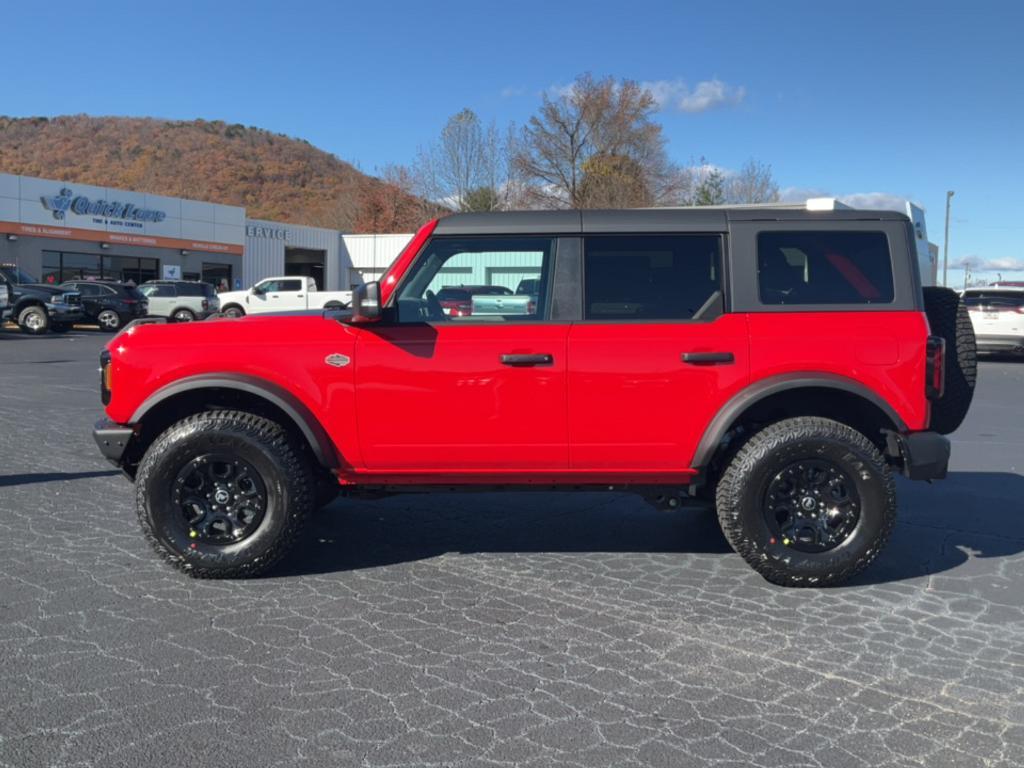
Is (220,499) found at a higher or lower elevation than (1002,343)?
lower

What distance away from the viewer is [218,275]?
40.7m

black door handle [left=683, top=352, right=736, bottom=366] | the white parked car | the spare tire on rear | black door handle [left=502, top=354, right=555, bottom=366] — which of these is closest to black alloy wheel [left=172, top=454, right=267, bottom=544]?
black door handle [left=502, top=354, right=555, bottom=366]

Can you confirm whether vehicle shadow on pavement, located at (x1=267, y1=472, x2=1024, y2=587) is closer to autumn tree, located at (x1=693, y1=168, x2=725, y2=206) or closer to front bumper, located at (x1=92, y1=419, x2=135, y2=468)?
front bumper, located at (x1=92, y1=419, x2=135, y2=468)

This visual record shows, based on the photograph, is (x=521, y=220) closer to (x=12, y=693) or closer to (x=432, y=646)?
(x=432, y=646)

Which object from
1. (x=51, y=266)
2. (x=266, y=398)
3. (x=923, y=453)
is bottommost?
(x=923, y=453)

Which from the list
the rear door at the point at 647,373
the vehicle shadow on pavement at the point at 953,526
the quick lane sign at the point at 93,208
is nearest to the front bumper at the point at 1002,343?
the vehicle shadow on pavement at the point at 953,526

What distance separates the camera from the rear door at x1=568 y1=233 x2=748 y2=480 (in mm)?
4648

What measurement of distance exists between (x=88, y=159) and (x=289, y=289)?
3293 inches

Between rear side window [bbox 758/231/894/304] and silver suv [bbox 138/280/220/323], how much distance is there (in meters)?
27.7

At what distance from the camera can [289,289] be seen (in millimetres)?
31484

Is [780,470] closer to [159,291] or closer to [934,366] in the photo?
[934,366]

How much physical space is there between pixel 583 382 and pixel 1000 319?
17955 millimetres

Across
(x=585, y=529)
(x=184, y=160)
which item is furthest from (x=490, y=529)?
(x=184, y=160)

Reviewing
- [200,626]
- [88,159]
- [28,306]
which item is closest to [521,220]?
[200,626]
